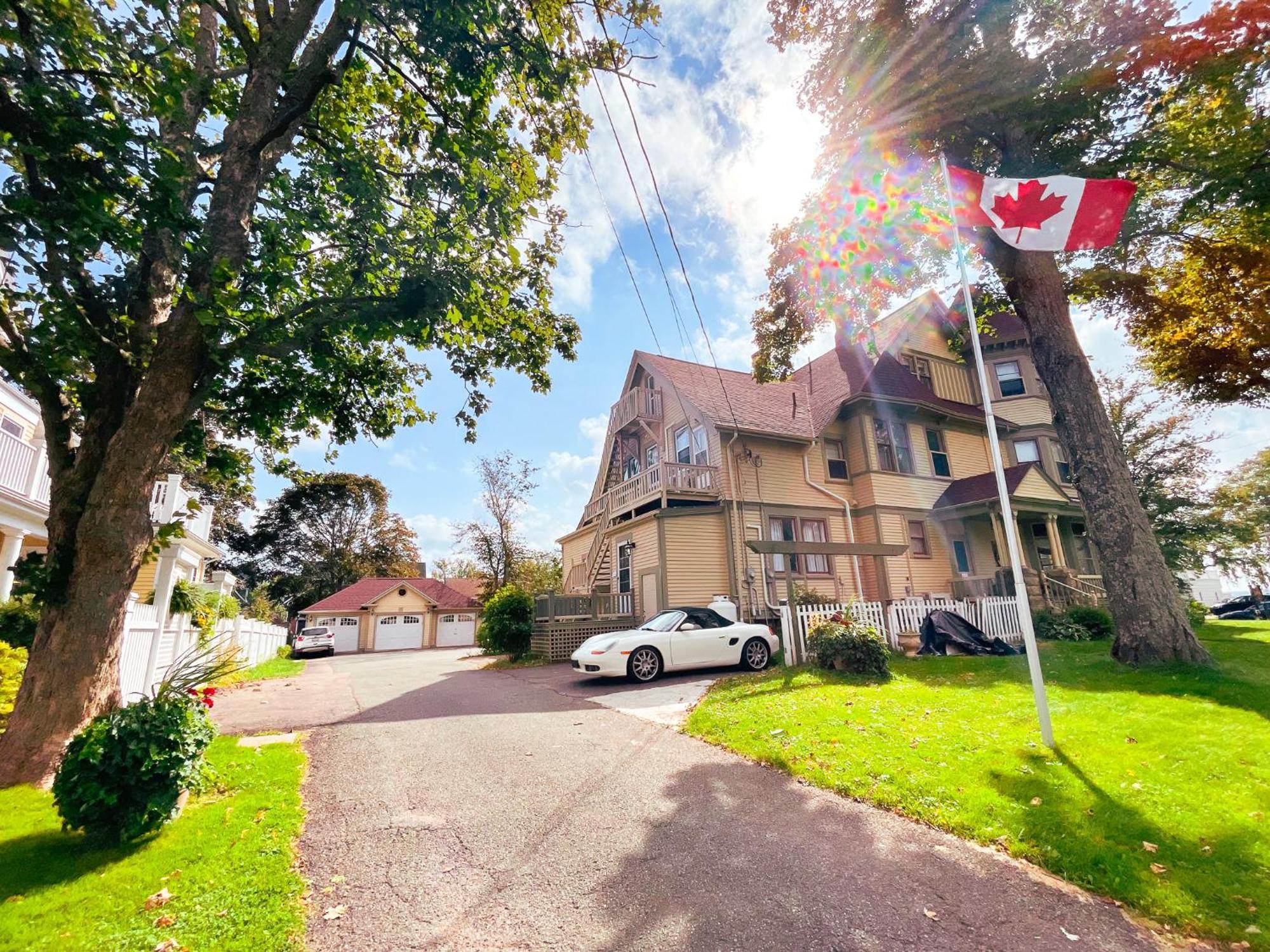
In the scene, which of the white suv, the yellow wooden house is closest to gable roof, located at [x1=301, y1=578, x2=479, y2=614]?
the white suv

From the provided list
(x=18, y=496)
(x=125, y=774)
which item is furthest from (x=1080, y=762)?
(x=18, y=496)

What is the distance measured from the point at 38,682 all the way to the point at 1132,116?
60.2ft

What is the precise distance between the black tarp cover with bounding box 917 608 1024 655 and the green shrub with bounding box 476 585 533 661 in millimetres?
11793

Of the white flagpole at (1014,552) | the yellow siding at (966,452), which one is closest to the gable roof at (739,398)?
the yellow siding at (966,452)

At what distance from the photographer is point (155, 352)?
228 inches

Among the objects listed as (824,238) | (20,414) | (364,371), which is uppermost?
(824,238)

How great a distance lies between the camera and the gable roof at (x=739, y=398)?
18406 mm

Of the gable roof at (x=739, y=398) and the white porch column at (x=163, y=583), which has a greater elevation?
the gable roof at (x=739, y=398)

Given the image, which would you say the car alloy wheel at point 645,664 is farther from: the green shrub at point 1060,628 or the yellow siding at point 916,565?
the yellow siding at point 916,565

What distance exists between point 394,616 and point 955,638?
36410 mm

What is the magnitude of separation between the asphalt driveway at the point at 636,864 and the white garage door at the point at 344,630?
1421 inches

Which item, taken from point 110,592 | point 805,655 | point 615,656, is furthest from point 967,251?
point 110,592

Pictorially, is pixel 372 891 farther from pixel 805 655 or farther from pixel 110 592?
pixel 805 655

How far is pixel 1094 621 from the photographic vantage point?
14.0 m
